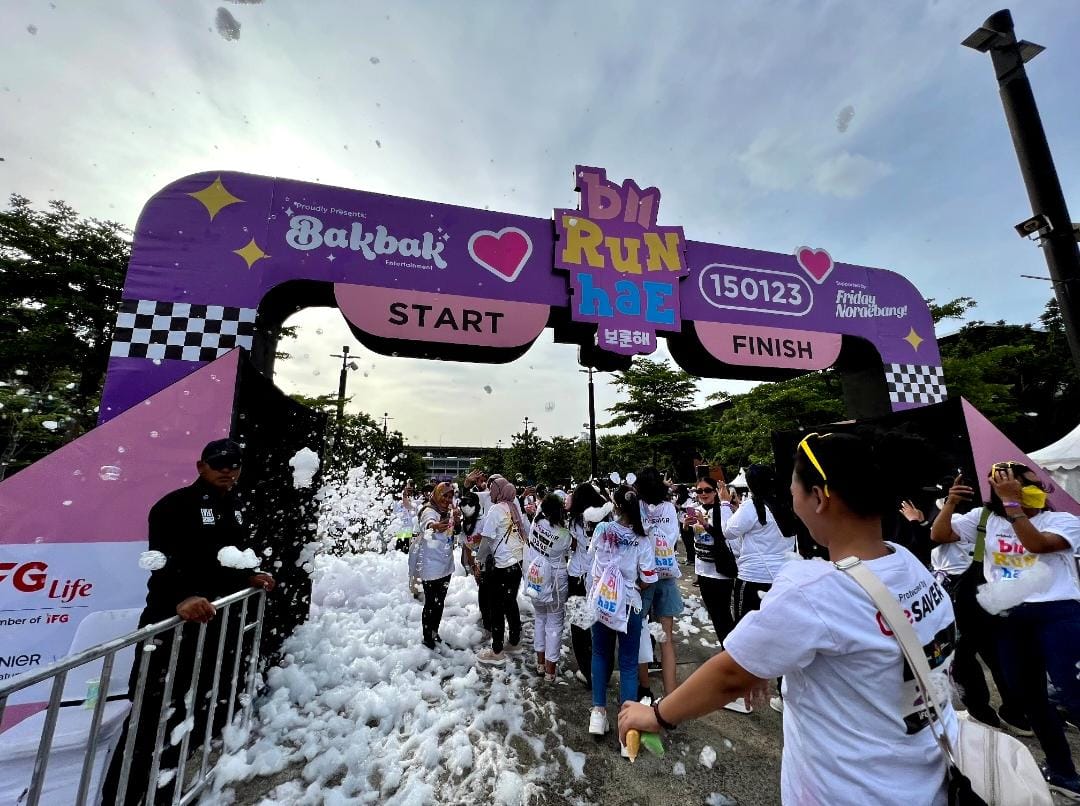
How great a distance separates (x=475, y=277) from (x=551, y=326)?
3.49 feet

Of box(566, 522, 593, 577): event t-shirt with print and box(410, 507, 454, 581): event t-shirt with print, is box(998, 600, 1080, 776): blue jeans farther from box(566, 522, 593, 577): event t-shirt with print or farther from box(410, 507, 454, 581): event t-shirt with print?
box(410, 507, 454, 581): event t-shirt with print

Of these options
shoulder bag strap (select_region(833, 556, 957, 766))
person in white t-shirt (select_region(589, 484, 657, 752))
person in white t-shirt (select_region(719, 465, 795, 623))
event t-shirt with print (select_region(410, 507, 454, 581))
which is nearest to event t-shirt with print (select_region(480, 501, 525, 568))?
event t-shirt with print (select_region(410, 507, 454, 581))

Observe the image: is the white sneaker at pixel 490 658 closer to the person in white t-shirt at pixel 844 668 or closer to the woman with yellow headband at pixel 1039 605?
the person in white t-shirt at pixel 844 668

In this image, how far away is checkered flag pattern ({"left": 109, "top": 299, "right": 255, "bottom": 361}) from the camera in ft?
12.7

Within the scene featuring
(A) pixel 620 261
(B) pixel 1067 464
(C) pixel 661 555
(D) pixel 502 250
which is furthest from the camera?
(B) pixel 1067 464

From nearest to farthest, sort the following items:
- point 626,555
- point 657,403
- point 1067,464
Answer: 1. point 626,555
2. point 1067,464
3. point 657,403

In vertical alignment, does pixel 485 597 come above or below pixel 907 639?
below

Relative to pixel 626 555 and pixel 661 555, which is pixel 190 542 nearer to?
pixel 626 555

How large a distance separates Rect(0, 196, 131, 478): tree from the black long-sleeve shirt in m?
12.2

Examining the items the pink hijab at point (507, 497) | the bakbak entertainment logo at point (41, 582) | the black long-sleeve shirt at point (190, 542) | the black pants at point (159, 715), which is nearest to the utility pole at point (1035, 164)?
the pink hijab at point (507, 497)

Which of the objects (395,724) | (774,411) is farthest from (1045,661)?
(774,411)

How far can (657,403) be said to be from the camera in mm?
21781

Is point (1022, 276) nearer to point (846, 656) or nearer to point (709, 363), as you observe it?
point (709, 363)

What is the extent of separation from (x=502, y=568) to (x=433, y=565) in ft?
2.36
